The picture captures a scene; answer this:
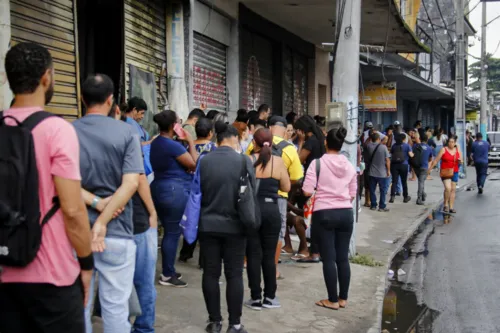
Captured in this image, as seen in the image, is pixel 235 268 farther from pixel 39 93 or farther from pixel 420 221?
pixel 420 221

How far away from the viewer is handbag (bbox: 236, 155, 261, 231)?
542cm

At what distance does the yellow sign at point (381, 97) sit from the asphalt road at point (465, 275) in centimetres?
819

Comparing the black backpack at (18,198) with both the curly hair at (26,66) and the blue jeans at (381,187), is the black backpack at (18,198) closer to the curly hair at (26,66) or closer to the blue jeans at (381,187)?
the curly hair at (26,66)

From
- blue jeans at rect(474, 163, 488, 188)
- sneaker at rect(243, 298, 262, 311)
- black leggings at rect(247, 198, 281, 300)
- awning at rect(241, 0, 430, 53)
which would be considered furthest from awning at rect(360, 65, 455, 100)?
sneaker at rect(243, 298, 262, 311)

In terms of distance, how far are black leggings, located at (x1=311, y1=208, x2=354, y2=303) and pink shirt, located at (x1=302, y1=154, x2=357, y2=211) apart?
0.08 meters

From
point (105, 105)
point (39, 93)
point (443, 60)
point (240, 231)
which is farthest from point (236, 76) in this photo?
point (443, 60)

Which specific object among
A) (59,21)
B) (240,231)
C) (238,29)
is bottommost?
(240,231)

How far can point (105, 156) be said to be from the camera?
389cm

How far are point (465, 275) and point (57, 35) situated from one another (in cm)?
609

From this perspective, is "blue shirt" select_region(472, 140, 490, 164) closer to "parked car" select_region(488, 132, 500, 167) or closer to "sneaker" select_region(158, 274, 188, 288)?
"sneaker" select_region(158, 274, 188, 288)

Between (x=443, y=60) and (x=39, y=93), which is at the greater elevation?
(x=443, y=60)

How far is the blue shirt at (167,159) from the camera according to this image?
6812mm

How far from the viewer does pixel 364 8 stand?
1430cm

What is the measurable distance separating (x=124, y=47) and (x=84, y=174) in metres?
6.12
